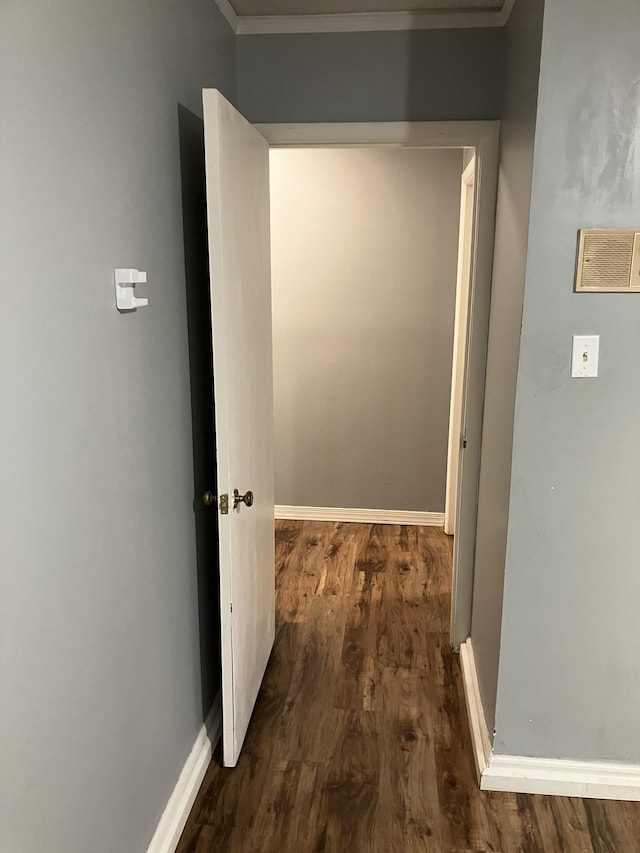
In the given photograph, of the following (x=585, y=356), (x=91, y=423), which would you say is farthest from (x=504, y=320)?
(x=91, y=423)

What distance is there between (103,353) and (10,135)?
1.48ft

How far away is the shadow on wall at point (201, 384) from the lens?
→ 1.90 meters

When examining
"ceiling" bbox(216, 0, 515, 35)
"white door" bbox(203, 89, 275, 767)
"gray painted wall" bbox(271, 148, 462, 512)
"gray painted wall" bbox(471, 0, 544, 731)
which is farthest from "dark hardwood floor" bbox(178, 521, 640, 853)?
"ceiling" bbox(216, 0, 515, 35)

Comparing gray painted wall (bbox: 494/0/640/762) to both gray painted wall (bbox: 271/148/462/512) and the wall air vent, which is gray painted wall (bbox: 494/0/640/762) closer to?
the wall air vent

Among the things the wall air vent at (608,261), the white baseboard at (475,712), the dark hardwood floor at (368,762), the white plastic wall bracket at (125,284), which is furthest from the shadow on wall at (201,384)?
the wall air vent at (608,261)

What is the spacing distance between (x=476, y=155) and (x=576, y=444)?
115 cm

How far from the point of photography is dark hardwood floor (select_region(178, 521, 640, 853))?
1896 mm

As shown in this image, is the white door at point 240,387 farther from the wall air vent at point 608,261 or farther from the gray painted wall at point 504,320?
the wall air vent at point 608,261

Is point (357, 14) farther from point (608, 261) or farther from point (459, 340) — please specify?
point (459, 340)

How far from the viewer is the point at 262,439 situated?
2404 mm

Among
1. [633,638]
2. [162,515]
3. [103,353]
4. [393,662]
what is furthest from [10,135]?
[393,662]

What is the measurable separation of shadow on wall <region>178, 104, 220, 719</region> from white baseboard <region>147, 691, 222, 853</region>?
67 millimetres

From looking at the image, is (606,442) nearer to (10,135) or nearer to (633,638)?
(633,638)

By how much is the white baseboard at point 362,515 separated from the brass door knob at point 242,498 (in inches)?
86.1
